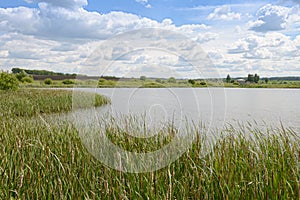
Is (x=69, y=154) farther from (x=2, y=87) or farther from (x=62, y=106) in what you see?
(x=2, y=87)

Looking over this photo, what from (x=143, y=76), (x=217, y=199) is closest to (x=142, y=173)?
(x=217, y=199)

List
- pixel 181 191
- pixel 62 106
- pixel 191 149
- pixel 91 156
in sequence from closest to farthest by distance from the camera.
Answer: pixel 181 191
pixel 91 156
pixel 191 149
pixel 62 106

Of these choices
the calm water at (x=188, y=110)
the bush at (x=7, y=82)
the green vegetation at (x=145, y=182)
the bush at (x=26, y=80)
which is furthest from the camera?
the bush at (x=26, y=80)

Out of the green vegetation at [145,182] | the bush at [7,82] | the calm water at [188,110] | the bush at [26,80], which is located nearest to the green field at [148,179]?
the green vegetation at [145,182]

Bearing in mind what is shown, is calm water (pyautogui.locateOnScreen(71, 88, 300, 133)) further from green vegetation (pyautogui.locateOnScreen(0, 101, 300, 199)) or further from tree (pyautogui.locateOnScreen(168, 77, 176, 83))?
green vegetation (pyautogui.locateOnScreen(0, 101, 300, 199))

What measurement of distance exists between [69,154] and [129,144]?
0.96m

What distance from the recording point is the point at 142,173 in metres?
3.03

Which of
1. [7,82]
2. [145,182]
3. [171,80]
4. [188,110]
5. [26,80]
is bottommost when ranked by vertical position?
[188,110]

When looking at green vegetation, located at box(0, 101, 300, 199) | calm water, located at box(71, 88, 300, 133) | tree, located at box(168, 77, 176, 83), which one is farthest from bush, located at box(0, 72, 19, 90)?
green vegetation, located at box(0, 101, 300, 199)

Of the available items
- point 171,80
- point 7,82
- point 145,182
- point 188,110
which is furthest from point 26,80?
point 145,182

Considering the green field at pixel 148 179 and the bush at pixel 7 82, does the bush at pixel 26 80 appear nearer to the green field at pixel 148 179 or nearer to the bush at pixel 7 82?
the bush at pixel 7 82

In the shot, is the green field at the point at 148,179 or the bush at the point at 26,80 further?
the bush at the point at 26,80

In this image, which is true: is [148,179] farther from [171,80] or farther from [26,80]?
[26,80]

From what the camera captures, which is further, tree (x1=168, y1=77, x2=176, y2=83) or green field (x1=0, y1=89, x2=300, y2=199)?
tree (x1=168, y1=77, x2=176, y2=83)
